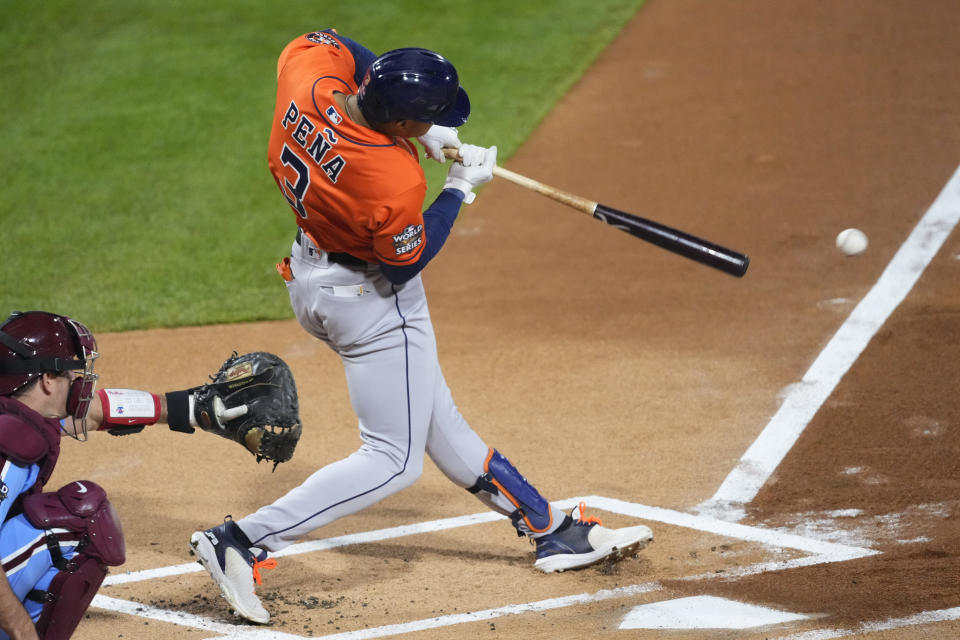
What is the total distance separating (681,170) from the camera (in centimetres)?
820

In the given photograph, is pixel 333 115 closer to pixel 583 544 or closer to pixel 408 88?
pixel 408 88

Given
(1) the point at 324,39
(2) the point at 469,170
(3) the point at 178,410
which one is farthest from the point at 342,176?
(3) the point at 178,410

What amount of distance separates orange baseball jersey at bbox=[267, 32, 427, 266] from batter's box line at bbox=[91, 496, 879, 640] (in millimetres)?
1235

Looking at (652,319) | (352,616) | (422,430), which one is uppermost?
(422,430)

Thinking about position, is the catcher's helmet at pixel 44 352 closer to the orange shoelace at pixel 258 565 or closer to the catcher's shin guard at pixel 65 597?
the catcher's shin guard at pixel 65 597

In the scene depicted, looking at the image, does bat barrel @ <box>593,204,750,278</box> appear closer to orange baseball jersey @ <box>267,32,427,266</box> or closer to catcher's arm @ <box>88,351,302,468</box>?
orange baseball jersey @ <box>267,32,427,266</box>

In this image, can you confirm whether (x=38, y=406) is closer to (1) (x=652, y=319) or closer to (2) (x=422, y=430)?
(2) (x=422, y=430)

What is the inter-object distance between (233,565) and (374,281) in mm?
1048

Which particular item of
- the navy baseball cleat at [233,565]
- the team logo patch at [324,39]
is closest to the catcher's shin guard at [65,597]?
the navy baseball cleat at [233,565]

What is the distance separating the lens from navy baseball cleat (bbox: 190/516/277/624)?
12.4ft

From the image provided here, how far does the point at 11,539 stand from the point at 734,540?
8.16 feet

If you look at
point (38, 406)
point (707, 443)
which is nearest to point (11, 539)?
point (38, 406)

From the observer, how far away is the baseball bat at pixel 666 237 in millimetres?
4152

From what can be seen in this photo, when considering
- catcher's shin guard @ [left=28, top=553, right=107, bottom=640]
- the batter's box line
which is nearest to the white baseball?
the batter's box line
